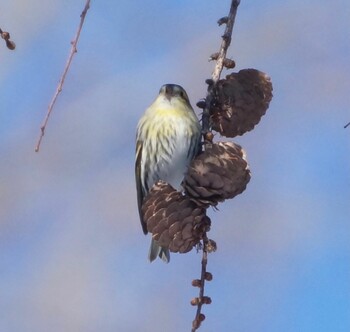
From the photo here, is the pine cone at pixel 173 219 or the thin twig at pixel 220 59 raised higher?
the thin twig at pixel 220 59

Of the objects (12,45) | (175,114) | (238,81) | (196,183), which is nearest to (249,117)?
(238,81)

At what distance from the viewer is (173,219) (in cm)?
161

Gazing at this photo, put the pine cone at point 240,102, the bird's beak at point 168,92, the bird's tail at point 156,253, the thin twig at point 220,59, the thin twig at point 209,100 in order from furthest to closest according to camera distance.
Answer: the bird's beak at point 168,92, the bird's tail at point 156,253, the pine cone at point 240,102, the thin twig at point 220,59, the thin twig at point 209,100

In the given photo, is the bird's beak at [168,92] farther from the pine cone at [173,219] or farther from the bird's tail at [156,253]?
the pine cone at [173,219]

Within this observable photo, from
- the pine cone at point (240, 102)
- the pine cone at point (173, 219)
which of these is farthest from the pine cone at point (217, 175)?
the pine cone at point (240, 102)

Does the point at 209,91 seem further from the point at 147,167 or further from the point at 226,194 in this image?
the point at 147,167

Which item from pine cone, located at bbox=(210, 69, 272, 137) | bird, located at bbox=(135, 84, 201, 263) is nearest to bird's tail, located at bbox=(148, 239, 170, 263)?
bird, located at bbox=(135, 84, 201, 263)

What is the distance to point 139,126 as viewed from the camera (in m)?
2.75

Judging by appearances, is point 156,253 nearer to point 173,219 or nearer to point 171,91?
point 171,91

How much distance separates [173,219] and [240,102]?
33cm

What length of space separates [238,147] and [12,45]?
1.65 ft

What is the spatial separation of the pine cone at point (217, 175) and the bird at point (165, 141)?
30.7 inches

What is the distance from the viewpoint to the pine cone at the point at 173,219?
1595mm

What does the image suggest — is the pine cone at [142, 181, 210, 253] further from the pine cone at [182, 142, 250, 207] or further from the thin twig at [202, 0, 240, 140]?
the thin twig at [202, 0, 240, 140]
